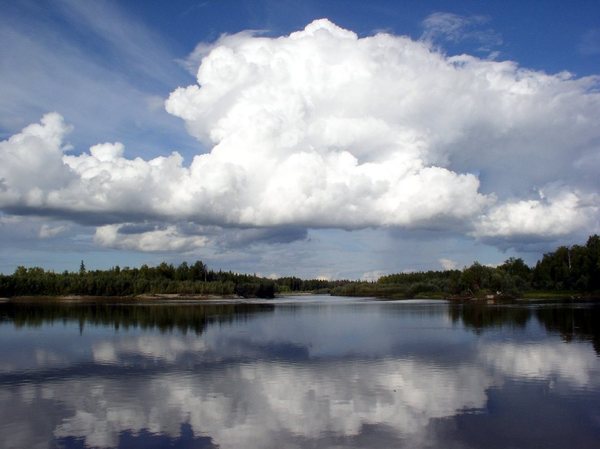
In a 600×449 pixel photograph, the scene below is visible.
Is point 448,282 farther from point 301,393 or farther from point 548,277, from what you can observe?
point 301,393

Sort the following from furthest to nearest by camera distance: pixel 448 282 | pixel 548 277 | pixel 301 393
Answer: pixel 448 282 < pixel 548 277 < pixel 301 393

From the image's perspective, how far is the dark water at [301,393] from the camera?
57.5 feet

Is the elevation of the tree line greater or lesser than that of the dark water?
greater

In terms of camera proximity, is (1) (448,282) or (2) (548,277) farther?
(1) (448,282)

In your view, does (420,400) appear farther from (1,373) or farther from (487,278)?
(487,278)

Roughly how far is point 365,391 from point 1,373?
1893 cm

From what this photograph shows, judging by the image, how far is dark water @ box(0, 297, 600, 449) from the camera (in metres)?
17.5

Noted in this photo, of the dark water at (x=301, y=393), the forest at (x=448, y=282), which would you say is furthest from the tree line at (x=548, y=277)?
the dark water at (x=301, y=393)

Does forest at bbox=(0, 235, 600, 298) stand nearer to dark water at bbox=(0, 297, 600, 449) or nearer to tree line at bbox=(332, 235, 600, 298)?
tree line at bbox=(332, 235, 600, 298)

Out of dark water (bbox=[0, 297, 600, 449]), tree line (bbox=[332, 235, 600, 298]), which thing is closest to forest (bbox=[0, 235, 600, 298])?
tree line (bbox=[332, 235, 600, 298])

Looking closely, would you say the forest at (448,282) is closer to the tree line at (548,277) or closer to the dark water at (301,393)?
the tree line at (548,277)

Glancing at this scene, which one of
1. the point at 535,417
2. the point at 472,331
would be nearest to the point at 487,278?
the point at 472,331

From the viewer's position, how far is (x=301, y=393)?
76.4 ft

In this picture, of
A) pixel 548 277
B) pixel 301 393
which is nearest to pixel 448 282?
pixel 548 277
